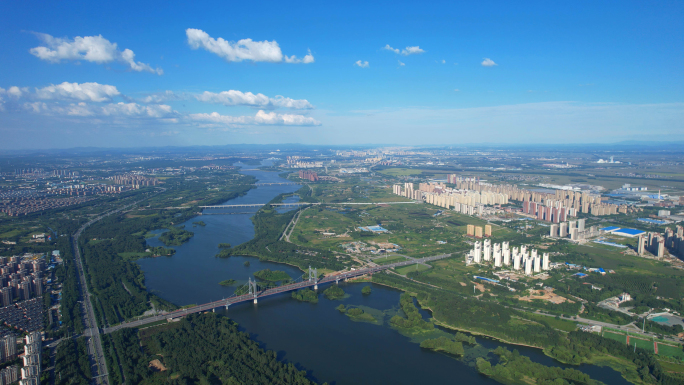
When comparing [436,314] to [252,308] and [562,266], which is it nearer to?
[252,308]

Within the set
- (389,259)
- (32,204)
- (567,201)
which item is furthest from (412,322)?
(32,204)

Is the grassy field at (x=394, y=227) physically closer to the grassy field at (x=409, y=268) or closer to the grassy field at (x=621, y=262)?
the grassy field at (x=409, y=268)

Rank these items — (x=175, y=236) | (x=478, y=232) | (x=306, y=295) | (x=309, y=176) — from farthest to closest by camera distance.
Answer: (x=309, y=176) < (x=175, y=236) < (x=478, y=232) < (x=306, y=295)

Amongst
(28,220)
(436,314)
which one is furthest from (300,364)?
(28,220)

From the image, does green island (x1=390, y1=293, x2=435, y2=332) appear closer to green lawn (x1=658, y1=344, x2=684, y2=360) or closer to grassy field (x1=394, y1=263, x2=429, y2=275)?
grassy field (x1=394, y1=263, x2=429, y2=275)

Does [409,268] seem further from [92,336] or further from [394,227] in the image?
[92,336]

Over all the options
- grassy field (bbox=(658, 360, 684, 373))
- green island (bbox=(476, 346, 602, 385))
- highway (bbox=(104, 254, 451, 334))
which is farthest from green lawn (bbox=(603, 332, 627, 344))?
highway (bbox=(104, 254, 451, 334))

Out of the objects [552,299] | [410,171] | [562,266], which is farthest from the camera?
[410,171]
